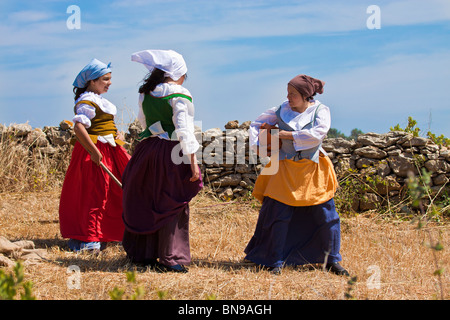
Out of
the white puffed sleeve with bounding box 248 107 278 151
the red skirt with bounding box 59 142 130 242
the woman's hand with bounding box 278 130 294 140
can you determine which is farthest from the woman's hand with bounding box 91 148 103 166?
the woman's hand with bounding box 278 130 294 140

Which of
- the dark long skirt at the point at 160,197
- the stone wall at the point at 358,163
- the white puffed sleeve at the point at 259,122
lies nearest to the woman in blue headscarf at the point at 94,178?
the dark long skirt at the point at 160,197

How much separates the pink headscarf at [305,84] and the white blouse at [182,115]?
0.89 meters

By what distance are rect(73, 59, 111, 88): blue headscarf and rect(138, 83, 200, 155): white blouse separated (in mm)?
1130

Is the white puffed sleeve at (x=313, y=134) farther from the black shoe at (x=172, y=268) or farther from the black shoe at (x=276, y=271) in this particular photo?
the black shoe at (x=172, y=268)

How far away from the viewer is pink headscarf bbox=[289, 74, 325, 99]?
4387 millimetres

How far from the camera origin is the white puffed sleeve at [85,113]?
496 cm

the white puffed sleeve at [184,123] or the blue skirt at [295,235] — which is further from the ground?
the white puffed sleeve at [184,123]

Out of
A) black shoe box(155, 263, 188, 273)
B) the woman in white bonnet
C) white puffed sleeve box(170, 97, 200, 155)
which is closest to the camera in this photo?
white puffed sleeve box(170, 97, 200, 155)

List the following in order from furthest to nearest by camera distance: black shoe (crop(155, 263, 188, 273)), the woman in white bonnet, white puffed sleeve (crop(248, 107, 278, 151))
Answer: white puffed sleeve (crop(248, 107, 278, 151)) → black shoe (crop(155, 263, 188, 273)) → the woman in white bonnet

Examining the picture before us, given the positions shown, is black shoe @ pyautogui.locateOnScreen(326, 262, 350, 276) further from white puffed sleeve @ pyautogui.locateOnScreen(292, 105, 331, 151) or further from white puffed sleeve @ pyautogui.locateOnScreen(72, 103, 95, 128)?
white puffed sleeve @ pyautogui.locateOnScreen(72, 103, 95, 128)
